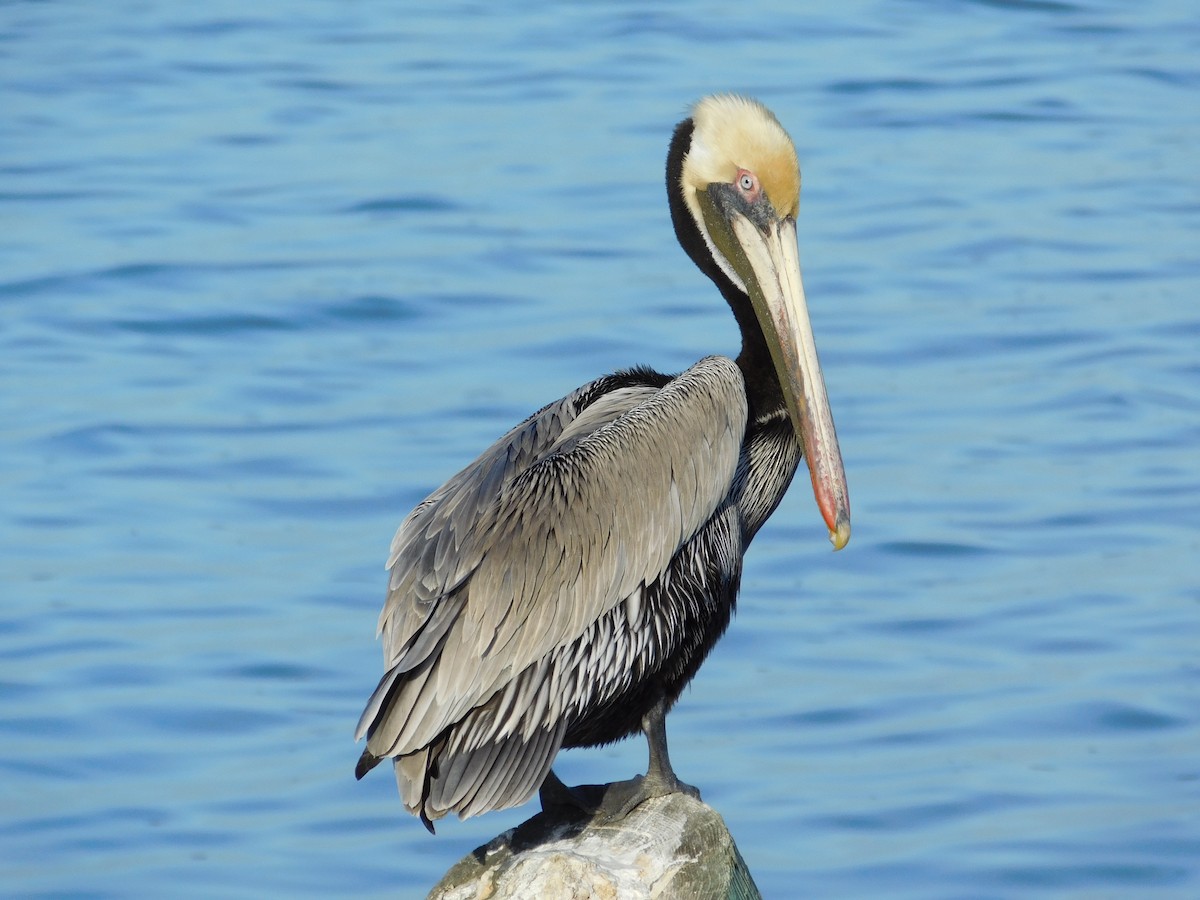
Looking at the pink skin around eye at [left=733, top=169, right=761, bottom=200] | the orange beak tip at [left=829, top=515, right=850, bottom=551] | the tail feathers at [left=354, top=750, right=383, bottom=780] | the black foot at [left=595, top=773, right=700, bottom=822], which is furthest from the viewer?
the pink skin around eye at [left=733, top=169, right=761, bottom=200]

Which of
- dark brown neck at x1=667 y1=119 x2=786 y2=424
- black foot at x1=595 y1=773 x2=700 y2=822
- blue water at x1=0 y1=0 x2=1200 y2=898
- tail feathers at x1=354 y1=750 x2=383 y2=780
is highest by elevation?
dark brown neck at x1=667 y1=119 x2=786 y2=424

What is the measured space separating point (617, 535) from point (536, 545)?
22 centimetres

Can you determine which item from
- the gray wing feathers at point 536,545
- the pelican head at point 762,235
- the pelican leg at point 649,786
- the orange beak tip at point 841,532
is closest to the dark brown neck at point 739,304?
the pelican head at point 762,235

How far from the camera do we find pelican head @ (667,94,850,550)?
4863 mm

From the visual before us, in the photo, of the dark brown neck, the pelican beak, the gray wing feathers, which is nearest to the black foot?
the gray wing feathers

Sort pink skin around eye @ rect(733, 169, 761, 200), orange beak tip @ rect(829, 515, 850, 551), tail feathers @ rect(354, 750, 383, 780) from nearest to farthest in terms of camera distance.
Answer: tail feathers @ rect(354, 750, 383, 780) < orange beak tip @ rect(829, 515, 850, 551) < pink skin around eye @ rect(733, 169, 761, 200)

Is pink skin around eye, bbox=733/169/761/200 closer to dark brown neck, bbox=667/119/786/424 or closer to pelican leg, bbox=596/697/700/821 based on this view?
dark brown neck, bbox=667/119/786/424

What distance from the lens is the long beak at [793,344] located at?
15.9 feet

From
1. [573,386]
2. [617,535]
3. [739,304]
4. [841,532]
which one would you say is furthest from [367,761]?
[573,386]

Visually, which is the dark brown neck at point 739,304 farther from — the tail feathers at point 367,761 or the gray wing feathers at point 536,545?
the tail feathers at point 367,761

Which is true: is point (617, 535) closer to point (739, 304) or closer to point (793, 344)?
point (793, 344)

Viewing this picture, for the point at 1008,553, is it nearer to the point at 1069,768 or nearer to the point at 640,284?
the point at 1069,768

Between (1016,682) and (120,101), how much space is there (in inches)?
410

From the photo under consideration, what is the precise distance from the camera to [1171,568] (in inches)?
344
